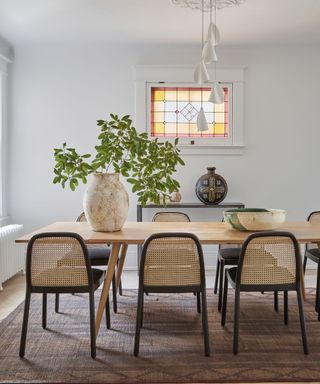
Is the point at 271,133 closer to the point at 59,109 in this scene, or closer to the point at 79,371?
the point at 59,109

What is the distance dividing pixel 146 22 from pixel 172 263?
269 cm

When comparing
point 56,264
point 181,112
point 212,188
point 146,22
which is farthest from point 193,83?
point 56,264

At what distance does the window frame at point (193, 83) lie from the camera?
527 cm

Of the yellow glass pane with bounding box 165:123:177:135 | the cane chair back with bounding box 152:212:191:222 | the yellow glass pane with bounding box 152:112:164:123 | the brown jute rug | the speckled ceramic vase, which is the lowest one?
the brown jute rug

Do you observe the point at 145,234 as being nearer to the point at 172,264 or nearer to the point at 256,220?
the point at 172,264

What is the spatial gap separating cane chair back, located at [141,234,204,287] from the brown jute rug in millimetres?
439

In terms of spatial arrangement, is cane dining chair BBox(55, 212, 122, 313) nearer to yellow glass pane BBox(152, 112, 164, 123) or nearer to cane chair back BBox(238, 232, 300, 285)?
cane chair back BBox(238, 232, 300, 285)

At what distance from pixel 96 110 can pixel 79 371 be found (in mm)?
3362

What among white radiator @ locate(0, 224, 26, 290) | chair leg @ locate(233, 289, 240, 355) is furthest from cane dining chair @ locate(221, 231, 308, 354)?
white radiator @ locate(0, 224, 26, 290)

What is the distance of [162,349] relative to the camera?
283cm

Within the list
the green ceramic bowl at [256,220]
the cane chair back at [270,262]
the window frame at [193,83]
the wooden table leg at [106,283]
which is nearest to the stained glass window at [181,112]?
the window frame at [193,83]

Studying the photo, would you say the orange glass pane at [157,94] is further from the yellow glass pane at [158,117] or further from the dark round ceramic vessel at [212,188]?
the dark round ceramic vessel at [212,188]

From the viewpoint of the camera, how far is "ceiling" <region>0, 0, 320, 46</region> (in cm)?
401

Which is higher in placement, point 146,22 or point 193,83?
point 146,22
